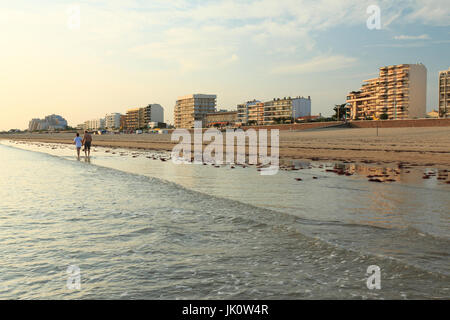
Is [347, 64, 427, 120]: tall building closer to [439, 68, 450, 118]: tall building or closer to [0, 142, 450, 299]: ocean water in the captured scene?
[439, 68, 450, 118]: tall building

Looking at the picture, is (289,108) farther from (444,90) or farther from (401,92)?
(444,90)

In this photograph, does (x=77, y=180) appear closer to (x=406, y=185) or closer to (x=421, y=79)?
(x=406, y=185)

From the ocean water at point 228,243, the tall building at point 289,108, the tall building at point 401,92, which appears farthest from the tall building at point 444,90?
the ocean water at point 228,243

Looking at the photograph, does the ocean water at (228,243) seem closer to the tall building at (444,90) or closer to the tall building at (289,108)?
the tall building at (444,90)

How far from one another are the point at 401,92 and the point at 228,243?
172498 mm

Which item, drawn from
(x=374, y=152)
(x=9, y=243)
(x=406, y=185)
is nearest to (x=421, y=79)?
(x=374, y=152)

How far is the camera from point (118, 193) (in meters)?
11.2

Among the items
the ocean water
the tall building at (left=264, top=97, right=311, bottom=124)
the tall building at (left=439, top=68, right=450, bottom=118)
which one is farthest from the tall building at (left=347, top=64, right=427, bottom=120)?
the ocean water

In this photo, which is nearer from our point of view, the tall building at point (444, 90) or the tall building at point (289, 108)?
the tall building at point (444, 90)

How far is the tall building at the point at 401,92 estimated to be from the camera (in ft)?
514

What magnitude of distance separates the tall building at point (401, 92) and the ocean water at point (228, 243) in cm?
15412

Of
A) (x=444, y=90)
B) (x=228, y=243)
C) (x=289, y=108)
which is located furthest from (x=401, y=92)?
(x=228, y=243)

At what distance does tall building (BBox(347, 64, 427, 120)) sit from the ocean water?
154 m

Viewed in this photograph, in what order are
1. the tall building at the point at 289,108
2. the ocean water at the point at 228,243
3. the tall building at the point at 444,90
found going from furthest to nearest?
1. the tall building at the point at 289,108
2. the tall building at the point at 444,90
3. the ocean water at the point at 228,243
